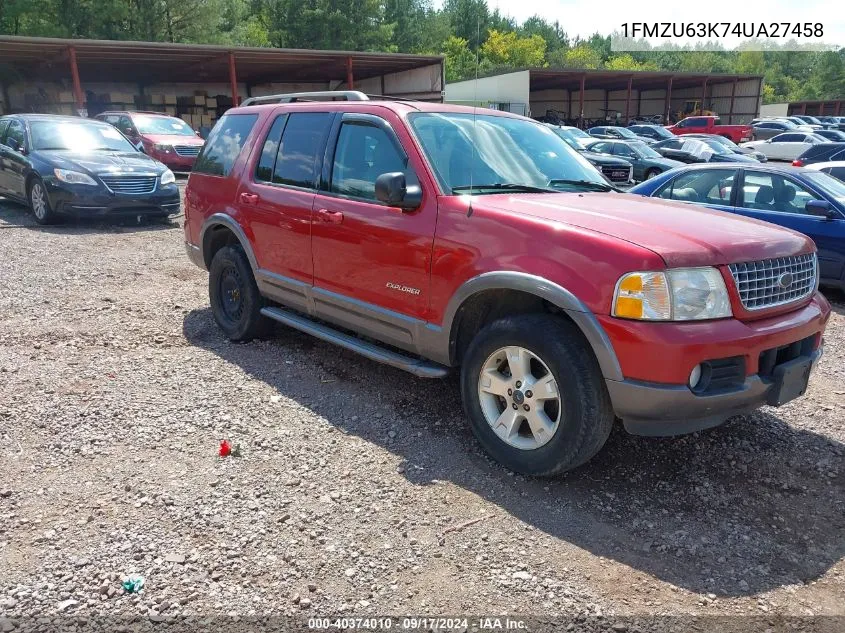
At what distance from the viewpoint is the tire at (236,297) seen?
17.7 ft

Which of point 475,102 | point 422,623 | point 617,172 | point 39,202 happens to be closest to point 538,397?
point 422,623

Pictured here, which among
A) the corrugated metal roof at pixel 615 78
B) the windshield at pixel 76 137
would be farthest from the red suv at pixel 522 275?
the corrugated metal roof at pixel 615 78

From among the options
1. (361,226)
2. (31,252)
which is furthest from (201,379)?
(31,252)

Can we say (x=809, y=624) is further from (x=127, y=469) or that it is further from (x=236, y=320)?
(x=236, y=320)

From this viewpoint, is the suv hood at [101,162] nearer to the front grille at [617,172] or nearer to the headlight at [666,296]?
the headlight at [666,296]

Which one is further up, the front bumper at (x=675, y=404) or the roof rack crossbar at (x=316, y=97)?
the roof rack crossbar at (x=316, y=97)

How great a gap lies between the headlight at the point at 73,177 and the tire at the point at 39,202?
365 mm

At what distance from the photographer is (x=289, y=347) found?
550 centimetres

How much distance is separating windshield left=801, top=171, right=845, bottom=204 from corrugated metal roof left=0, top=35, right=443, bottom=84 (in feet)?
66.8

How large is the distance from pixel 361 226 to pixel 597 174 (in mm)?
1738

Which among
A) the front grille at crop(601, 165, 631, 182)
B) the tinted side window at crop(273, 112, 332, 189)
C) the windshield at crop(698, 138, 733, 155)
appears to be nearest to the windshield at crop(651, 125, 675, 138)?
the windshield at crop(698, 138, 733, 155)

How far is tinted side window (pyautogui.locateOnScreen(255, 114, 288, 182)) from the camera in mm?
5027

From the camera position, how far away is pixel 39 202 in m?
10.7

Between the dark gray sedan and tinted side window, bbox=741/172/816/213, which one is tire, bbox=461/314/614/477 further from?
the dark gray sedan
